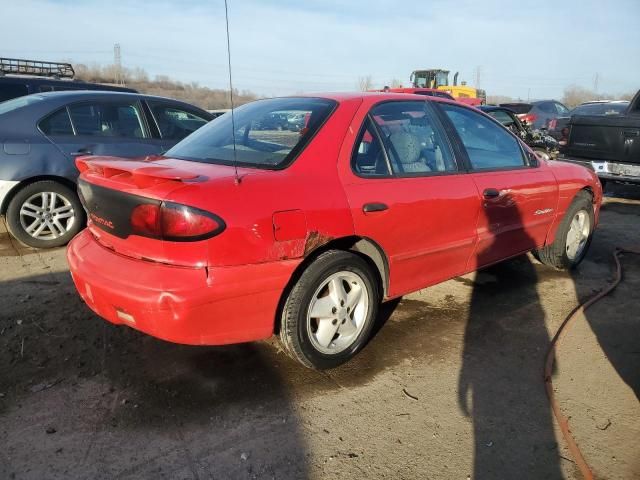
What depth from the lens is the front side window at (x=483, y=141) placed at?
3674 millimetres

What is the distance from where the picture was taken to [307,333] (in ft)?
9.03

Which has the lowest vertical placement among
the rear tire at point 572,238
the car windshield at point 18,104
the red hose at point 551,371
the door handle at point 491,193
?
the red hose at point 551,371

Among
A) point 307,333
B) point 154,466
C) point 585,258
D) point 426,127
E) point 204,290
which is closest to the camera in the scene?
point 154,466

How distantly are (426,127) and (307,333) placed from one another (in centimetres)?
166

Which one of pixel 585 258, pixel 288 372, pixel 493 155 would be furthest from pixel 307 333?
pixel 585 258

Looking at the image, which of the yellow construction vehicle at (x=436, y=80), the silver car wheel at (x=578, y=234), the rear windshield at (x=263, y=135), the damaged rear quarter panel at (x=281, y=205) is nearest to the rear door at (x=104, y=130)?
the rear windshield at (x=263, y=135)

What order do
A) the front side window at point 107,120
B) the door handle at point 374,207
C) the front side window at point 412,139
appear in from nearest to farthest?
the door handle at point 374,207 → the front side window at point 412,139 → the front side window at point 107,120

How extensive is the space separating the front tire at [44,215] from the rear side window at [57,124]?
51 cm

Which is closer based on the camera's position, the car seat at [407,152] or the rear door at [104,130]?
the car seat at [407,152]

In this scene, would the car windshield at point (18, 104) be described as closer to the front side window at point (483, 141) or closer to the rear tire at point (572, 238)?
the front side window at point (483, 141)

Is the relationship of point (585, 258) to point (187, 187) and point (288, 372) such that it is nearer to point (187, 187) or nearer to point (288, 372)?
point (288, 372)

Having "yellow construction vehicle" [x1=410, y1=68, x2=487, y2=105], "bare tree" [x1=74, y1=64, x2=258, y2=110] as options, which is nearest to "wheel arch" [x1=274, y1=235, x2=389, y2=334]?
"yellow construction vehicle" [x1=410, y1=68, x2=487, y2=105]

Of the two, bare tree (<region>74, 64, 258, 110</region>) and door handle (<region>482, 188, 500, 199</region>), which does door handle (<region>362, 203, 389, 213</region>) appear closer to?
door handle (<region>482, 188, 500, 199</region>)

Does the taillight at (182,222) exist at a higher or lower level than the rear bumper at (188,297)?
higher
